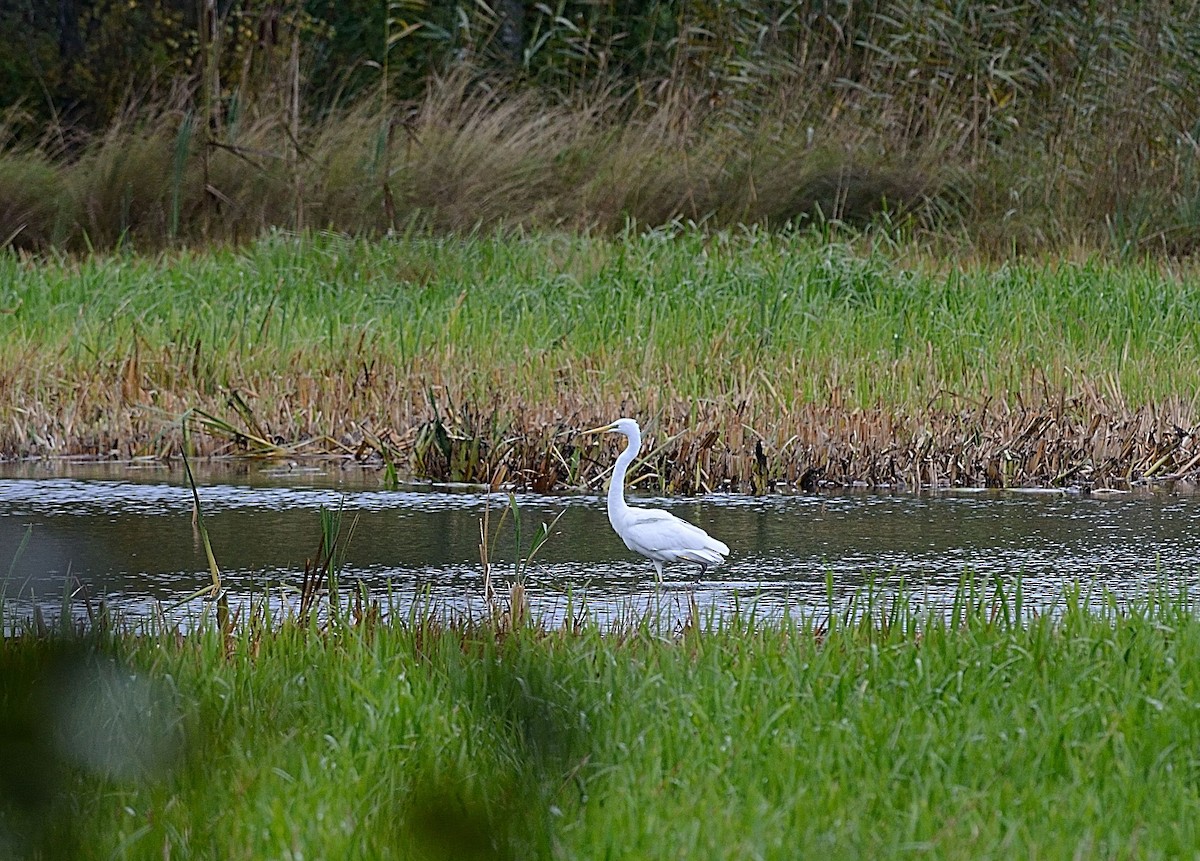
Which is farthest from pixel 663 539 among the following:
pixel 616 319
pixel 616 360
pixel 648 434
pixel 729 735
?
pixel 616 319

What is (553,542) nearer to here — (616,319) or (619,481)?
(619,481)

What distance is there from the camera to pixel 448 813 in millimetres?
904

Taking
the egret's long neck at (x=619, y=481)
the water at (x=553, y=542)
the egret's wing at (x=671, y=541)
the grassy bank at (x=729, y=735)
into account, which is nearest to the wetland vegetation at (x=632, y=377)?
the grassy bank at (x=729, y=735)

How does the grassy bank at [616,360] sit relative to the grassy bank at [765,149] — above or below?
below

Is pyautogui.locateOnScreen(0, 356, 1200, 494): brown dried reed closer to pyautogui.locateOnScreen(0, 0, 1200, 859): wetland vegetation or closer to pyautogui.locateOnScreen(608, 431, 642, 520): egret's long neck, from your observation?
pyautogui.locateOnScreen(0, 0, 1200, 859): wetland vegetation

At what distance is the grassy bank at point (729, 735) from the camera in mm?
2096

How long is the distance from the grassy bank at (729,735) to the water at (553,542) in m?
0.48

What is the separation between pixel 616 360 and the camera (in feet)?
21.9

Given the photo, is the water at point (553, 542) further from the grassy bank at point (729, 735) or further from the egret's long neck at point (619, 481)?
the grassy bank at point (729, 735)

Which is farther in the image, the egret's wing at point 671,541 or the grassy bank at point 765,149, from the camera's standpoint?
the grassy bank at point 765,149

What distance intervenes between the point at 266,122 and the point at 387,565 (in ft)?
21.6

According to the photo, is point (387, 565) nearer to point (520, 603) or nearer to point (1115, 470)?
point (520, 603)

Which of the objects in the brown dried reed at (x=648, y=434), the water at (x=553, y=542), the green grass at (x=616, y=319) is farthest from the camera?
the green grass at (x=616, y=319)

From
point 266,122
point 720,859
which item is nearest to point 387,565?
point 720,859
